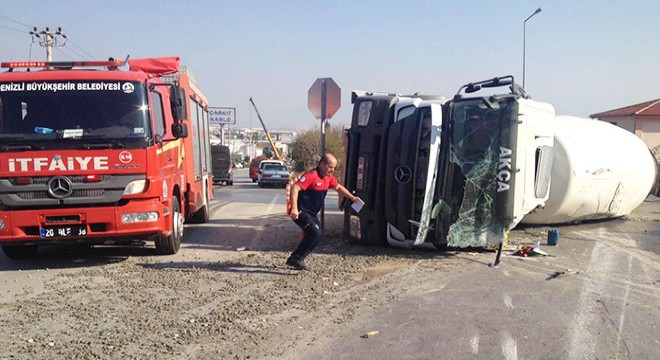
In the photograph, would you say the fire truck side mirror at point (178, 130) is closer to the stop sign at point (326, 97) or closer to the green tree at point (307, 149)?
the stop sign at point (326, 97)

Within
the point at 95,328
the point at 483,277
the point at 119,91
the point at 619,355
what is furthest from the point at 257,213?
the point at 619,355

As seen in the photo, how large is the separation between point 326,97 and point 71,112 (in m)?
4.96

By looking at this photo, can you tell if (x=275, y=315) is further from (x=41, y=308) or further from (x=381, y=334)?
(x=41, y=308)

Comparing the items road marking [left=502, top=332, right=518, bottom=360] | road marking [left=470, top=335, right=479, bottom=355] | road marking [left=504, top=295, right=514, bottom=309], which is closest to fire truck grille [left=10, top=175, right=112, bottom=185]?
road marking [left=470, top=335, right=479, bottom=355]

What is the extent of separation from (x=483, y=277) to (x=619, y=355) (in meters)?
2.68

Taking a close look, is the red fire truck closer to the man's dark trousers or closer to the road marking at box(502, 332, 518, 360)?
the man's dark trousers

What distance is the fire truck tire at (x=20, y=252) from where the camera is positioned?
837 cm

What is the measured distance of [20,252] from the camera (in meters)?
8.48

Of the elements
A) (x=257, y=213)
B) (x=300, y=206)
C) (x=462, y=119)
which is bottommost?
(x=257, y=213)

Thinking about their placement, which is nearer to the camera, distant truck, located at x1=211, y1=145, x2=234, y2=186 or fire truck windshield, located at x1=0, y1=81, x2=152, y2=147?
fire truck windshield, located at x1=0, y1=81, x2=152, y2=147

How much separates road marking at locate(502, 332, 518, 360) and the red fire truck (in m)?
4.86

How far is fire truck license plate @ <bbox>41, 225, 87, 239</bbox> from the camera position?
7.38 meters

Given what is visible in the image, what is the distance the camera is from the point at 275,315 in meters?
5.70

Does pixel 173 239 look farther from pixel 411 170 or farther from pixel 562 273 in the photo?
pixel 562 273
